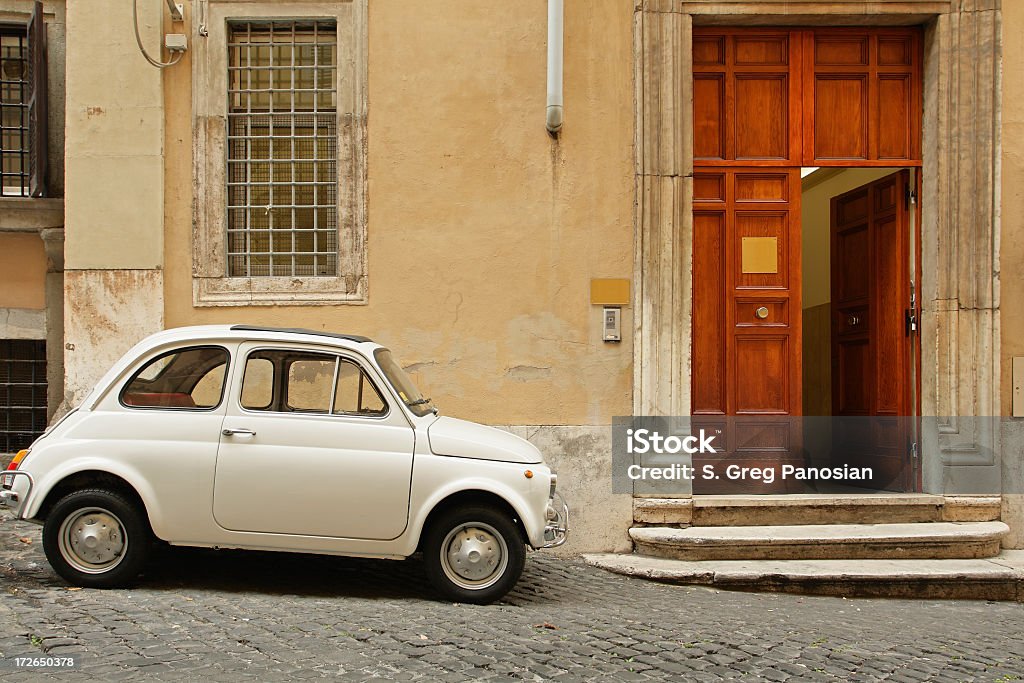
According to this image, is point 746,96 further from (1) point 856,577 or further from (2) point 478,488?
(2) point 478,488

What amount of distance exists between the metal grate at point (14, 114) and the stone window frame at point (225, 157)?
1.77 metres

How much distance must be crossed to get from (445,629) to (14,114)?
666cm

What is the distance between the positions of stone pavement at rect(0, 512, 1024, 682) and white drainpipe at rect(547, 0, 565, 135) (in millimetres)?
3995

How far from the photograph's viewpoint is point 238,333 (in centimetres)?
633

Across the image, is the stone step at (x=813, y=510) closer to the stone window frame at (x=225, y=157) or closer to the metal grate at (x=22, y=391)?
the stone window frame at (x=225, y=157)

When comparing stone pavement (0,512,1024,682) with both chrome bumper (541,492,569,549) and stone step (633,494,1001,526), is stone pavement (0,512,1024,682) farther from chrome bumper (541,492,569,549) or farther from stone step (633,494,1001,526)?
stone step (633,494,1001,526)

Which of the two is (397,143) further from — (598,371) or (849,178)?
(849,178)

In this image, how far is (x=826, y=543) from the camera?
7488mm

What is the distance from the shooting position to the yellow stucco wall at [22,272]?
859 centimetres

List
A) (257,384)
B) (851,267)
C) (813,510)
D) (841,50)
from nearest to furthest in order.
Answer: (257,384) → (813,510) → (841,50) → (851,267)

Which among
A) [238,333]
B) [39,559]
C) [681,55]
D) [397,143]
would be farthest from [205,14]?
[39,559]

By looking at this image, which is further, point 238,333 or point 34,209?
point 34,209

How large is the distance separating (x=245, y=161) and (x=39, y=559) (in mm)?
3813

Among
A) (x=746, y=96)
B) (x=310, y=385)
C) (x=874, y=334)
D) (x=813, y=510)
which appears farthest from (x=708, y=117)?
(x=310, y=385)
